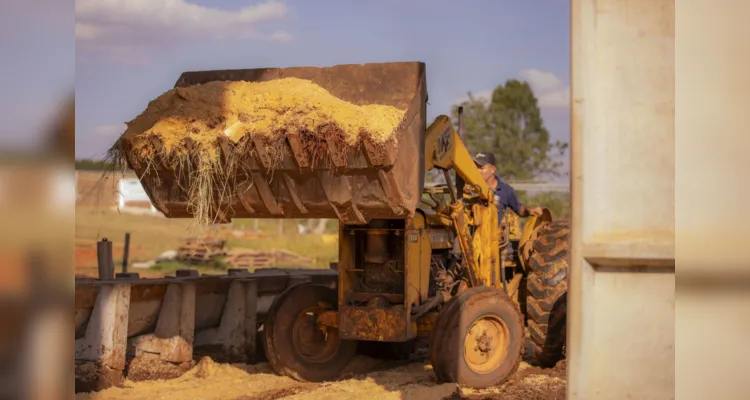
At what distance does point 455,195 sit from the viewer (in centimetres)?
1036

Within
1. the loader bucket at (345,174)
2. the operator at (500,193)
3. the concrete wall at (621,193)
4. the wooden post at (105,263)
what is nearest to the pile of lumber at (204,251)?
the wooden post at (105,263)

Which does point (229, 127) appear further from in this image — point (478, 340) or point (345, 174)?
point (478, 340)

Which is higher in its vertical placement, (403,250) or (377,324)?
(403,250)

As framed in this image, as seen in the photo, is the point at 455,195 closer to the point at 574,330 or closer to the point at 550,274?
the point at 550,274

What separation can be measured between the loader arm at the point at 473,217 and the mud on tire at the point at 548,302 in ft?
1.44

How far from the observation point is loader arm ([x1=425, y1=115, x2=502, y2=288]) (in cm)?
965

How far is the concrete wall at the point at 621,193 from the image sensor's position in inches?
160

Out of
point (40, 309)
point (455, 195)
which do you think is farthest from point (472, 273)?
point (40, 309)

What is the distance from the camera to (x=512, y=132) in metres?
45.3

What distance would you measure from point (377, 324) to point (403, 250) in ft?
2.79

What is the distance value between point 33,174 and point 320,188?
5170 mm

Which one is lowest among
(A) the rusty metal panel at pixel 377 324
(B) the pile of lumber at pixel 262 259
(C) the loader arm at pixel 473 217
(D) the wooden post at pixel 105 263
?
(B) the pile of lumber at pixel 262 259

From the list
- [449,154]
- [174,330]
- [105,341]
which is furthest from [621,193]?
[174,330]

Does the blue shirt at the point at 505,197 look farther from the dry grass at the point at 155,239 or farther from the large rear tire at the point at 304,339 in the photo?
the dry grass at the point at 155,239
